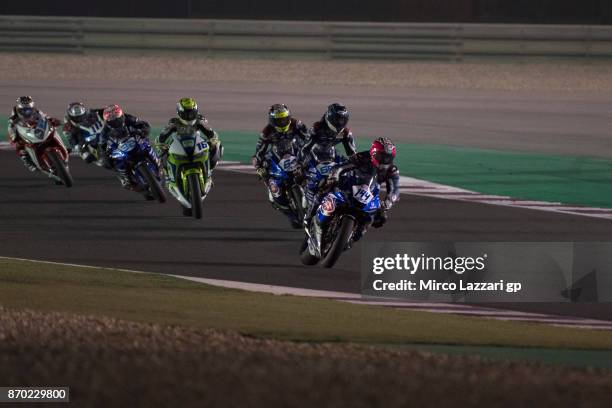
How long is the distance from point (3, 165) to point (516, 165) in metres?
8.55

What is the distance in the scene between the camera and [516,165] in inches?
913

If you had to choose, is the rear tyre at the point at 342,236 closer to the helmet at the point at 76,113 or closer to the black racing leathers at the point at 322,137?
the black racing leathers at the point at 322,137

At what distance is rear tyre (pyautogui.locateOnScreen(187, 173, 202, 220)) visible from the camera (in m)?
17.6

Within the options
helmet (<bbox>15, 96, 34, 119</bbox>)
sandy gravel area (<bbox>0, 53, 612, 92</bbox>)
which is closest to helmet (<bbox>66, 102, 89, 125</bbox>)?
helmet (<bbox>15, 96, 34, 119</bbox>)

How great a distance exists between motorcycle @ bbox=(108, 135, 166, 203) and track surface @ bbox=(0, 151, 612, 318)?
299 millimetres

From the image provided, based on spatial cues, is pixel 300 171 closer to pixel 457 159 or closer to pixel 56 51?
pixel 457 159

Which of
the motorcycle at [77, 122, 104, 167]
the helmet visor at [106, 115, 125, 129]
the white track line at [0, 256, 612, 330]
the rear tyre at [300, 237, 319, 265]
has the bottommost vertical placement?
the white track line at [0, 256, 612, 330]

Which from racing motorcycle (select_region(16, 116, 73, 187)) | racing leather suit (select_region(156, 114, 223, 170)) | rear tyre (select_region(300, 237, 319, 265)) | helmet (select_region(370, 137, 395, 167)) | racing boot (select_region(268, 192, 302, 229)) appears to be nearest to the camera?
helmet (select_region(370, 137, 395, 167))

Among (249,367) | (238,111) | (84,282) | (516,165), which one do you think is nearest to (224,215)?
(84,282)

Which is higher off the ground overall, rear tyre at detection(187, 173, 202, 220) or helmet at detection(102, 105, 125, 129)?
helmet at detection(102, 105, 125, 129)

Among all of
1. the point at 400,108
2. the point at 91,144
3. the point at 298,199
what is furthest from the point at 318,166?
the point at 400,108

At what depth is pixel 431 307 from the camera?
1412cm

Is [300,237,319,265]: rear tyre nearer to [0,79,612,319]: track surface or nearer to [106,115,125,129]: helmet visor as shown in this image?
[0,79,612,319]: track surface

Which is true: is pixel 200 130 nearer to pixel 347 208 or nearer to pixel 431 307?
pixel 347 208
